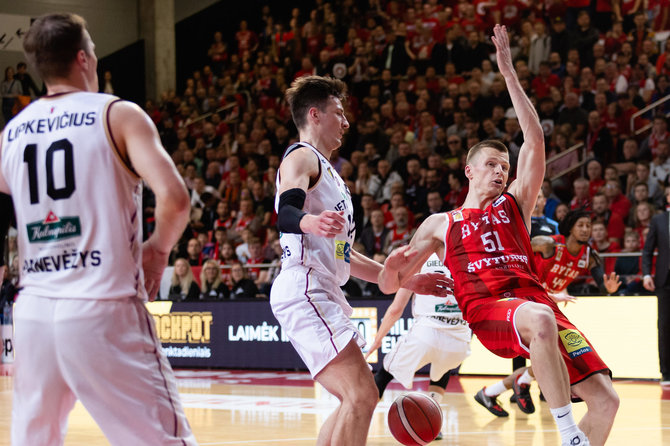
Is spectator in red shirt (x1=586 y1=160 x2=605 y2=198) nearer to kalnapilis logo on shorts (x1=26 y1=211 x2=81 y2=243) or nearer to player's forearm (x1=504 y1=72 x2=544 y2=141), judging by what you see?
player's forearm (x1=504 y1=72 x2=544 y2=141)

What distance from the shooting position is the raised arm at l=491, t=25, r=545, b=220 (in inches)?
206

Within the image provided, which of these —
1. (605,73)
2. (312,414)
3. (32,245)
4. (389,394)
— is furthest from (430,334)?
(605,73)

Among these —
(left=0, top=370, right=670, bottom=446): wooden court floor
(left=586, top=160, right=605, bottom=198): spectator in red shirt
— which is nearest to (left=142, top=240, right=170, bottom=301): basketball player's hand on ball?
(left=0, top=370, right=670, bottom=446): wooden court floor

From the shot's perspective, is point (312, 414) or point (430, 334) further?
point (312, 414)

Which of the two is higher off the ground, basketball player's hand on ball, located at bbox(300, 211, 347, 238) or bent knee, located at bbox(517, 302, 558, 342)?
basketball player's hand on ball, located at bbox(300, 211, 347, 238)

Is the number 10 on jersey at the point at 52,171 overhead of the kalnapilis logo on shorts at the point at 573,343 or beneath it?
overhead

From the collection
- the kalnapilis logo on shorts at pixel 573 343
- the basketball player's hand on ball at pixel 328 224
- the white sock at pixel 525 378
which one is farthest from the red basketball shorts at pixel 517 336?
the white sock at pixel 525 378

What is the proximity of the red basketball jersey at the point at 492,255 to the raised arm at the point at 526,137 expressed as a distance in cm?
10

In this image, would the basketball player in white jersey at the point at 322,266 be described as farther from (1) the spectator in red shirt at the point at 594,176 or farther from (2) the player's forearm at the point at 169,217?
(1) the spectator in red shirt at the point at 594,176

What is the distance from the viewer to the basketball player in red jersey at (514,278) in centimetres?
472

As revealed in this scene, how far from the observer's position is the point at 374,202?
46.3 ft

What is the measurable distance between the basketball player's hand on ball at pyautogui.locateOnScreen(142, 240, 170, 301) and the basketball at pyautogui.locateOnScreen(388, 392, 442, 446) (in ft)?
9.39

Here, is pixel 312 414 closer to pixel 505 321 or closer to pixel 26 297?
pixel 505 321

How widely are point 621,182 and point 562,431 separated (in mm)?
9098
